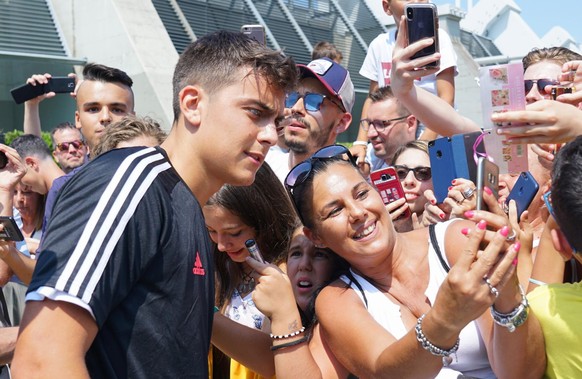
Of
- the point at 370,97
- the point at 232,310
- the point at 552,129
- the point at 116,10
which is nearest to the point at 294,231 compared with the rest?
the point at 232,310

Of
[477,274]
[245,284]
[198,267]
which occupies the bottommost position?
[245,284]

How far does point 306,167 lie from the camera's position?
3162 mm

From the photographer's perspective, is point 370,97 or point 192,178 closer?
point 192,178

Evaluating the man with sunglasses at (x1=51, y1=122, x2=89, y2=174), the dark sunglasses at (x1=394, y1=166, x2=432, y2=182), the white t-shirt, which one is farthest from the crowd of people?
the man with sunglasses at (x1=51, y1=122, x2=89, y2=174)

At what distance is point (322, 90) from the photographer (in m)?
4.59

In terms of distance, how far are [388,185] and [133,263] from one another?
6.63ft

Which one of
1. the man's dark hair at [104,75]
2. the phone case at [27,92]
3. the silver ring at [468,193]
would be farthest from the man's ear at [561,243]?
the phone case at [27,92]

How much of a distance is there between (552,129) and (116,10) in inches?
534

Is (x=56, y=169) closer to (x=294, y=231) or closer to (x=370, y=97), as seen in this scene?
(x=370, y=97)

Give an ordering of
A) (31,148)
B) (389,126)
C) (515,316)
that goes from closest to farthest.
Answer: (515,316)
(389,126)
(31,148)

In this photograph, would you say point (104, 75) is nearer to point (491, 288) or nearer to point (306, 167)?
point (306, 167)

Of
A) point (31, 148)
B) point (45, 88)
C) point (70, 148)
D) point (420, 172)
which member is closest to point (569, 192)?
point (420, 172)

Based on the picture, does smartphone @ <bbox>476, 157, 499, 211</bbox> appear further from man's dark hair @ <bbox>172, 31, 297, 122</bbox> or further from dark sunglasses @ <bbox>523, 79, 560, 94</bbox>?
dark sunglasses @ <bbox>523, 79, 560, 94</bbox>

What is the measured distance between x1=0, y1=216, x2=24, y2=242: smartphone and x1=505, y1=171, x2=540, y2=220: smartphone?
236 cm
